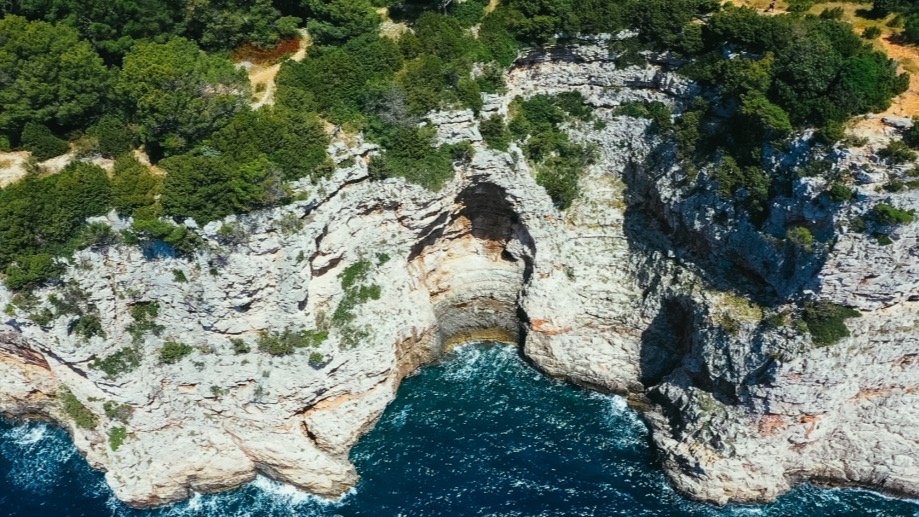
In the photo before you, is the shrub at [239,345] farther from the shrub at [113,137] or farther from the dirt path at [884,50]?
the dirt path at [884,50]

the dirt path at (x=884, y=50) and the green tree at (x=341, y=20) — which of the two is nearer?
the dirt path at (x=884, y=50)

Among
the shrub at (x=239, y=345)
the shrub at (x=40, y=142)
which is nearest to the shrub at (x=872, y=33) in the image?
the shrub at (x=239, y=345)

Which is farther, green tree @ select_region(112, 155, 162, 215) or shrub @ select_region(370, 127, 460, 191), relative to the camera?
shrub @ select_region(370, 127, 460, 191)

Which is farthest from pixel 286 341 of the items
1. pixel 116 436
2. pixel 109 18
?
pixel 109 18

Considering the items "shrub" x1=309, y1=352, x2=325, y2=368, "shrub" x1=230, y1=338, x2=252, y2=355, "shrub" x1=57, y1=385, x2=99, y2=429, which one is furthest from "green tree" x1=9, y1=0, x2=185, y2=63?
"shrub" x1=309, y1=352, x2=325, y2=368

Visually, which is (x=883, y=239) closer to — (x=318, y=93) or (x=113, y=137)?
(x=318, y=93)

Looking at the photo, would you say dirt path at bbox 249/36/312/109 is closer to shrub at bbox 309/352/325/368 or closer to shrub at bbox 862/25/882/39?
shrub at bbox 309/352/325/368
